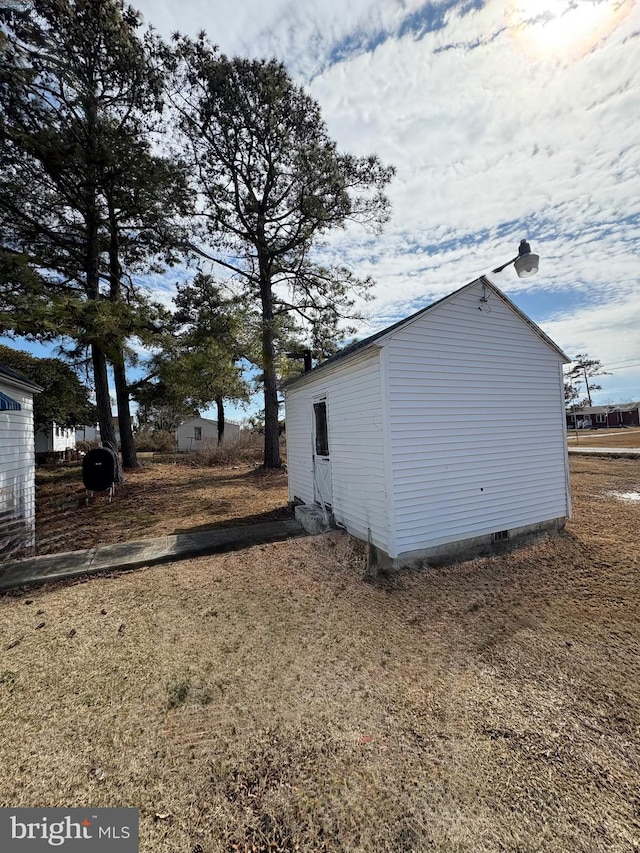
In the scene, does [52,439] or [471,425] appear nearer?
[471,425]

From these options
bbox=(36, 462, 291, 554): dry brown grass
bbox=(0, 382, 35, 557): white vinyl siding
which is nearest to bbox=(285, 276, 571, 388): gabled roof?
bbox=(36, 462, 291, 554): dry brown grass

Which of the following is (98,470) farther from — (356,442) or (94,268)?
(356,442)

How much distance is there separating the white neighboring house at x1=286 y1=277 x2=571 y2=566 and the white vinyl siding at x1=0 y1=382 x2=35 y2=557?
5862 millimetres

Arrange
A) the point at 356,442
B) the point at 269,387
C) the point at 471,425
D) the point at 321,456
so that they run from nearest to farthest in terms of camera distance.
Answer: the point at 471,425 < the point at 356,442 < the point at 321,456 < the point at 269,387

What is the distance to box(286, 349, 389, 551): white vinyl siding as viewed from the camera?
5238 mm

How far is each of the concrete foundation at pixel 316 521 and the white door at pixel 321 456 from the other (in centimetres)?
22

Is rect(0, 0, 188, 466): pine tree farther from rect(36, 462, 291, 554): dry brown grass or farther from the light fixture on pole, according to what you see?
the light fixture on pole

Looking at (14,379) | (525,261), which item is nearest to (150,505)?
(14,379)

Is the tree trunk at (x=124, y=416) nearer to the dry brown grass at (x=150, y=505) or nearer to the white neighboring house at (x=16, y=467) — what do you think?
the dry brown grass at (x=150, y=505)

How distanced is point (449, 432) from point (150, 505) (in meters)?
7.90

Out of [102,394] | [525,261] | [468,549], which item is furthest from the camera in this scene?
[102,394]

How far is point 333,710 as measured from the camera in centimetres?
262

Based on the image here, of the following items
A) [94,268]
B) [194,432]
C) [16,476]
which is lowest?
[16,476]

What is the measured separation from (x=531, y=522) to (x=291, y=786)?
5834 mm
